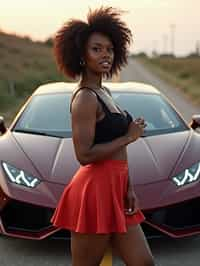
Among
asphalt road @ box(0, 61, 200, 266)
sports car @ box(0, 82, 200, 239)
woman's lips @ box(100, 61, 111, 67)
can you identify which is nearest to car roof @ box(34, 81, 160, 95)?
sports car @ box(0, 82, 200, 239)

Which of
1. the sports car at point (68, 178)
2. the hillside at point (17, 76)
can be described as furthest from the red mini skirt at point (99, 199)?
the hillside at point (17, 76)

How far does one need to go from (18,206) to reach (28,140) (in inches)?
39.6

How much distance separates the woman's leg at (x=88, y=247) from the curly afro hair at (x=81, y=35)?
0.83 meters

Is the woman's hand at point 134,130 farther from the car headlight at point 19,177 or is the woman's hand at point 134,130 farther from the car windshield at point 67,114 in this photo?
the car windshield at point 67,114

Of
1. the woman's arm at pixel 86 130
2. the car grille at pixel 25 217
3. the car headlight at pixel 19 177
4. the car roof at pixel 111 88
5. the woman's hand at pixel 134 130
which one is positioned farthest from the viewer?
the car roof at pixel 111 88

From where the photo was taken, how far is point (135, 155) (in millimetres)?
5445

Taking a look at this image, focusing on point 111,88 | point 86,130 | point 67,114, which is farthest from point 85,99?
point 111,88

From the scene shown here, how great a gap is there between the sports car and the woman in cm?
165

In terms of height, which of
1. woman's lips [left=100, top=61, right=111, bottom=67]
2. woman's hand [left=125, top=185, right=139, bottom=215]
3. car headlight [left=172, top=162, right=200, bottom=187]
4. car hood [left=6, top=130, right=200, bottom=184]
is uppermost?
woman's lips [left=100, top=61, right=111, bottom=67]

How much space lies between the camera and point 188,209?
16.7 feet

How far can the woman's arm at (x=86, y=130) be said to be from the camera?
120 inches

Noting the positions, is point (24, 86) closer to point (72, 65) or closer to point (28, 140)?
point (28, 140)

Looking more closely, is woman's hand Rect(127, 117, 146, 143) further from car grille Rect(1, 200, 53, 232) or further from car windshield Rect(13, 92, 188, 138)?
car windshield Rect(13, 92, 188, 138)

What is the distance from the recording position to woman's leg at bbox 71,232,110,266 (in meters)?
3.20
